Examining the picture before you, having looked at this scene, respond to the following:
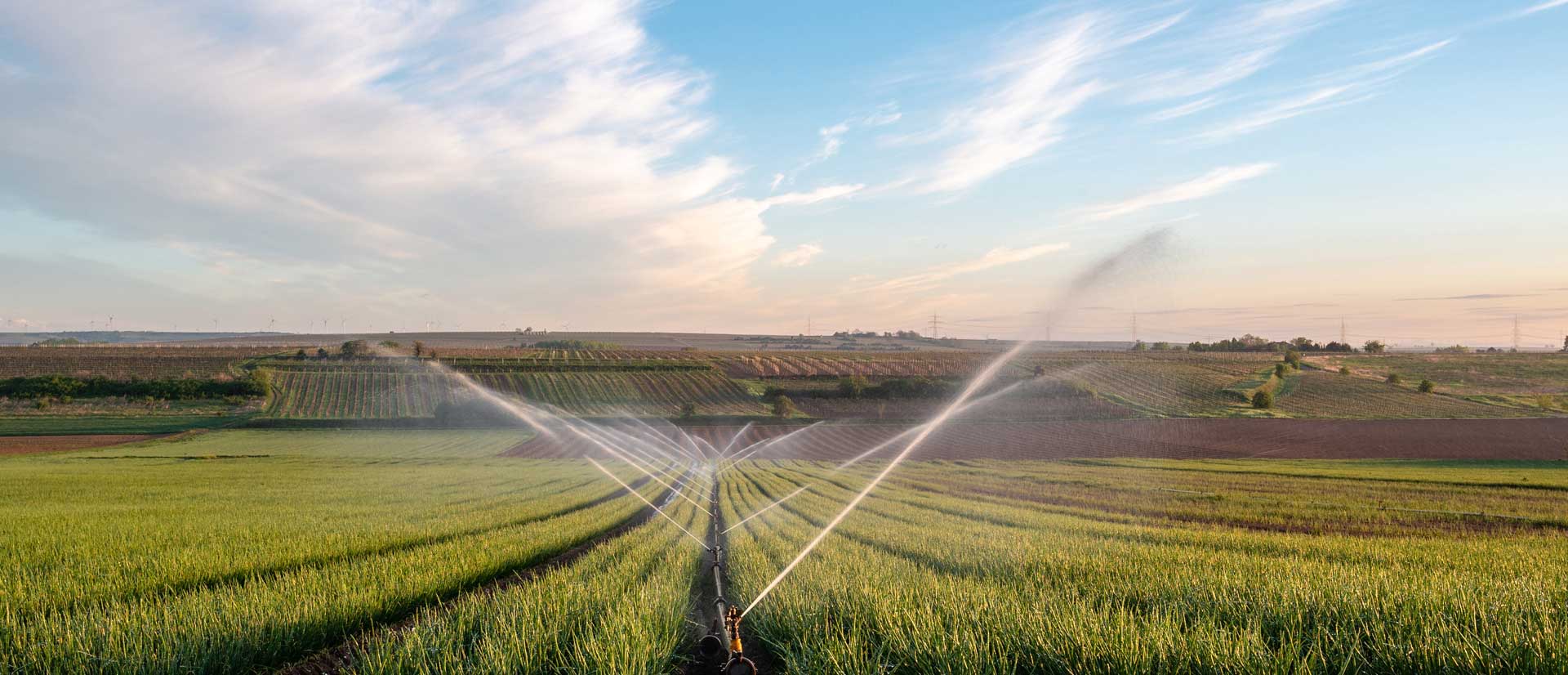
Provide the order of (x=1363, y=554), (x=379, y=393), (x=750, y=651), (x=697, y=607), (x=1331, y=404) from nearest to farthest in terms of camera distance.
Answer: (x=750, y=651), (x=697, y=607), (x=1363, y=554), (x=1331, y=404), (x=379, y=393)

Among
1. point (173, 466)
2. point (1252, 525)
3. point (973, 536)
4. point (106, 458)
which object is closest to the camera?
point (973, 536)

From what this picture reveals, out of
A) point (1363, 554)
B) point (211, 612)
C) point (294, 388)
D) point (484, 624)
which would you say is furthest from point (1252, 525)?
point (294, 388)

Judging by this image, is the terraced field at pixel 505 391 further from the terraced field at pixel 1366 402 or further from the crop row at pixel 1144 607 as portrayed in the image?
the crop row at pixel 1144 607

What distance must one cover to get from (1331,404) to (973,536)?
351 feet

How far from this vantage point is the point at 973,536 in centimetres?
1210

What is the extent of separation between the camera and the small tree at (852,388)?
104 meters

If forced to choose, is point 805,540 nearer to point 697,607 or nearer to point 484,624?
point 697,607

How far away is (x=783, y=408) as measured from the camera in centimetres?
9412

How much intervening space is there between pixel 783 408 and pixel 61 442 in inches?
3036

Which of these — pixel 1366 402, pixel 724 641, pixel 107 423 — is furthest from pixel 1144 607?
pixel 1366 402

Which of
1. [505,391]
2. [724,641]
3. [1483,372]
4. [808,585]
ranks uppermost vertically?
[808,585]

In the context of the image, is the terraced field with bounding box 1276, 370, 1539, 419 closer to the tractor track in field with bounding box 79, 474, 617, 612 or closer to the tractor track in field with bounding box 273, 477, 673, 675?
the tractor track in field with bounding box 273, 477, 673, 675

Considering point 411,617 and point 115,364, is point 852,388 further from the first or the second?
point 115,364

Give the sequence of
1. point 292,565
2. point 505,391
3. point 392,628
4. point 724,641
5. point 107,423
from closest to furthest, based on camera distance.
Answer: point 724,641 → point 392,628 → point 292,565 → point 107,423 → point 505,391
